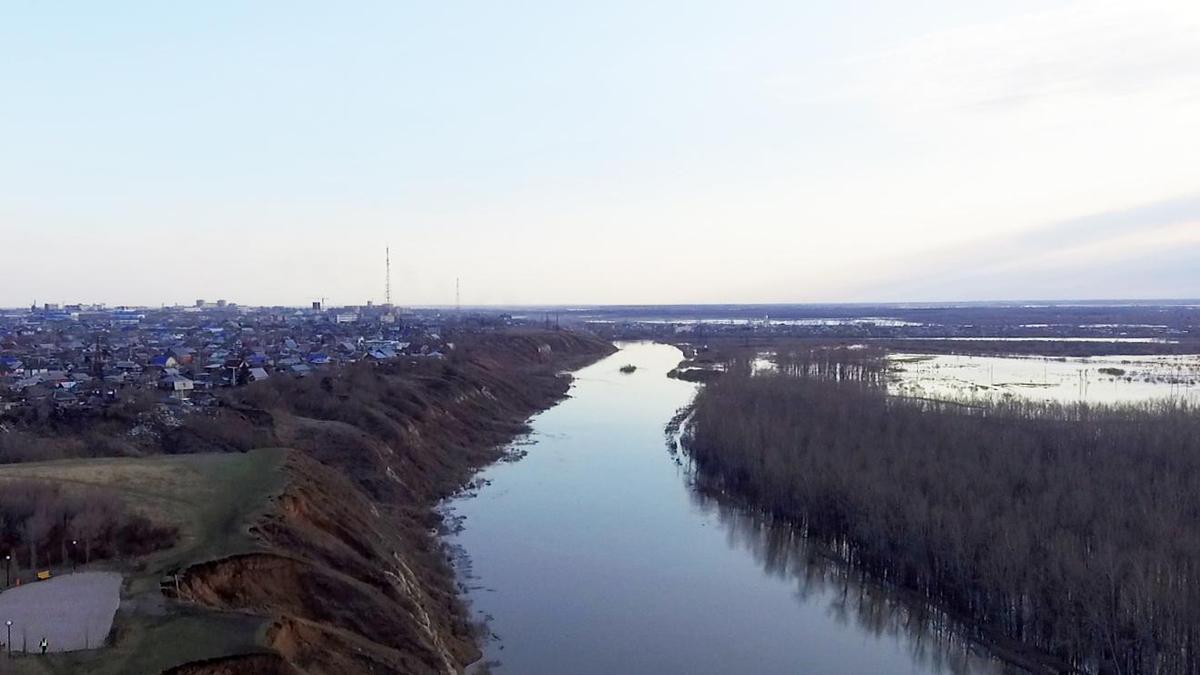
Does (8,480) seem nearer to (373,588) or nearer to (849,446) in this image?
(373,588)

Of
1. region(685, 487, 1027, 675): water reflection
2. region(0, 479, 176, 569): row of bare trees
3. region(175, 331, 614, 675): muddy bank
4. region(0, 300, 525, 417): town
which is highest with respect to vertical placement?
region(0, 300, 525, 417): town

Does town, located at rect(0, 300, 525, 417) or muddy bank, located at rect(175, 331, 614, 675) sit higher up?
town, located at rect(0, 300, 525, 417)

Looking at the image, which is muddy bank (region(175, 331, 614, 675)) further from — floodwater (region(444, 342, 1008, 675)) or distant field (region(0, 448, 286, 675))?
floodwater (region(444, 342, 1008, 675))

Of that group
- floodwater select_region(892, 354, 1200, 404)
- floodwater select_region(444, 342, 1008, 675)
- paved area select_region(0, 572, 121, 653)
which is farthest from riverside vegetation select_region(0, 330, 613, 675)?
floodwater select_region(892, 354, 1200, 404)

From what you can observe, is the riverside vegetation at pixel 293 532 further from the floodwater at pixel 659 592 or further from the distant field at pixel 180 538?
the floodwater at pixel 659 592

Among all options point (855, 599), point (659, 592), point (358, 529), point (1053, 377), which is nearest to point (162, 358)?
point (358, 529)

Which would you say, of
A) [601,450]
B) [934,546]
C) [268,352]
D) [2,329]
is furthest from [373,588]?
[2,329]
